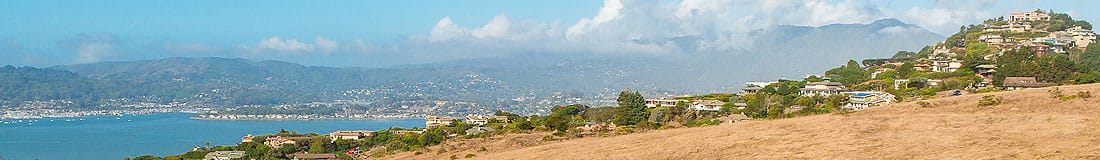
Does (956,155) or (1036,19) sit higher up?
(1036,19)

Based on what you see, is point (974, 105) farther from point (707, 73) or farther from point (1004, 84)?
point (707, 73)

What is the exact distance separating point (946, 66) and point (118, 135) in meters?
84.5

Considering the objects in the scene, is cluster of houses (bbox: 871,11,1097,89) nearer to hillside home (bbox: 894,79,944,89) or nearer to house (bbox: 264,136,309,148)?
hillside home (bbox: 894,79,944,89)

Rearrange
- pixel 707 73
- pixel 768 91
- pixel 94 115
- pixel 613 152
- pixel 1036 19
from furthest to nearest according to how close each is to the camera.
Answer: pixel 707 73
pixel 94 115
pixel 1036 19
pixel 768 91
pixel 613 152

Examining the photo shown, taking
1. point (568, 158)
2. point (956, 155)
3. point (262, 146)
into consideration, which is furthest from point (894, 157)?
point (262, 146)

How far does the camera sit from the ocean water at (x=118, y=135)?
83812 millimetres

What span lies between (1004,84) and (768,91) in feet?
39.0

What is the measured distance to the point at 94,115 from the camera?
165 m

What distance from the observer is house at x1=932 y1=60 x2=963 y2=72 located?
54188mm

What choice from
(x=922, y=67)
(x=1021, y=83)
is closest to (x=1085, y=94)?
(x=1021, y=83)

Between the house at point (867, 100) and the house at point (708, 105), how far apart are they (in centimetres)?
674

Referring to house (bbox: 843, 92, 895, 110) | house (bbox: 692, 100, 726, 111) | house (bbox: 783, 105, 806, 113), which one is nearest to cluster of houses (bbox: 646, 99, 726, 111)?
house (bbox: 692, 100, 726, 111)

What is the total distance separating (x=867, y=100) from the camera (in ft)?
130

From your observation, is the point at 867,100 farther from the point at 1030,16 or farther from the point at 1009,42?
the point at 1030,16
